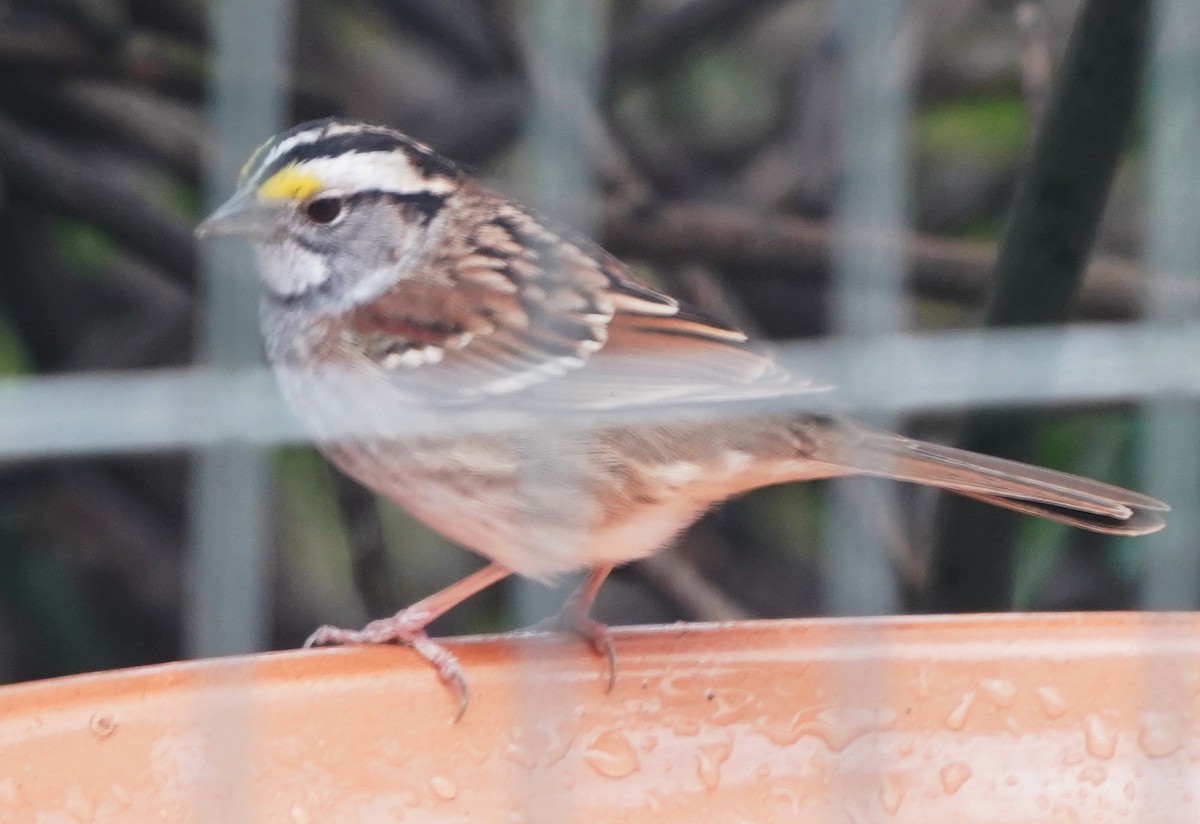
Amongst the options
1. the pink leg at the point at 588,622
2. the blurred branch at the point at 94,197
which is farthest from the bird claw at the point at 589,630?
the blurred branch at the point at 94,197

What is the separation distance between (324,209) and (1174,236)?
85cm

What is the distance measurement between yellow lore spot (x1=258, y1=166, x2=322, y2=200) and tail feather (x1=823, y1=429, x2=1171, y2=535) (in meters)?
0.59

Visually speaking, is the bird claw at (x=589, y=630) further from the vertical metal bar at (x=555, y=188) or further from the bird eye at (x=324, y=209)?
the bird eye at (x=324, y=209)

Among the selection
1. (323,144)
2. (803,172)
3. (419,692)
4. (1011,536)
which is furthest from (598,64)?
(419,692)

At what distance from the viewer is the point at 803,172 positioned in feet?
8.16

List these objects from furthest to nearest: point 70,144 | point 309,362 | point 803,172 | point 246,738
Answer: point 803,172
point 70,144
point 309,362
point 246,738

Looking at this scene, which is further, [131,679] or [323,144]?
[323,144]

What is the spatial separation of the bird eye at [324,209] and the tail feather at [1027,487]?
590 millimetres

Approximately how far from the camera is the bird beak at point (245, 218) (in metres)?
1.53

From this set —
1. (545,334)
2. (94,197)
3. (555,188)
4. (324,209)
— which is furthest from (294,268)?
(94,197)

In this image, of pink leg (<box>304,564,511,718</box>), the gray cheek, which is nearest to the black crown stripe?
the gray cheek

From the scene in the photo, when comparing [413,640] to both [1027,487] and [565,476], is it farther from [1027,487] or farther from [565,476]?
[1027,487]

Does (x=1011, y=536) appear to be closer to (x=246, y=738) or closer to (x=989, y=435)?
(x=989, y=435)

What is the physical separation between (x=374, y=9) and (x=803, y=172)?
71cm
